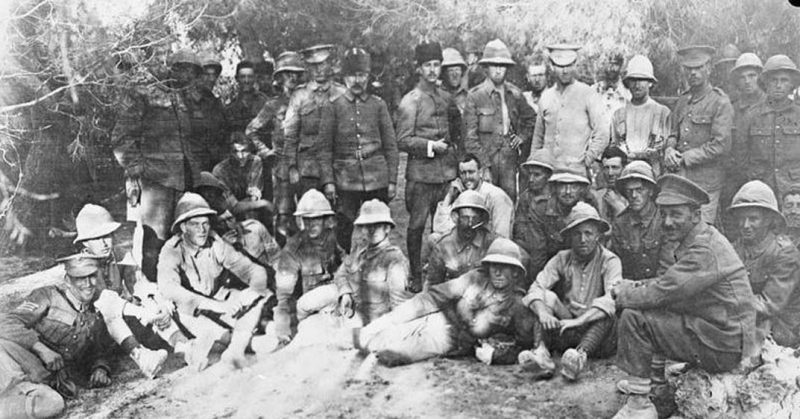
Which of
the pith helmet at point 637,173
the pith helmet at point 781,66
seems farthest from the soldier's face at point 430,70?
the pith helmet at point 781,66

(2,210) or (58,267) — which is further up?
(2,210)

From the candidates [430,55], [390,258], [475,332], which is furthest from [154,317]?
[430,55]

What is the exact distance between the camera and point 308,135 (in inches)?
208

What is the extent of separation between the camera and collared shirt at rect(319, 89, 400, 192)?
5211 millimetres

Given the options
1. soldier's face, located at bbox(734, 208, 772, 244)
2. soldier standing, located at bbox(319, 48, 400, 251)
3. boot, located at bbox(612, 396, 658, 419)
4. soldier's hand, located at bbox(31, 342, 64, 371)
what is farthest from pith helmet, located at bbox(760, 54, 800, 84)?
soldier's hand, located at bbox(31, 342, 64, 371)

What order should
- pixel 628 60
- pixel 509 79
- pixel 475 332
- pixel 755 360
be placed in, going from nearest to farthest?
pixel 755 360
pixel 475 332
pixel 628 60
pixel 509 79

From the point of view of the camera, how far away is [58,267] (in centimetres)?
455

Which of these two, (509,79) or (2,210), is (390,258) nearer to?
(509,79)

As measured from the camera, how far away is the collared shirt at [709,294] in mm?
3902

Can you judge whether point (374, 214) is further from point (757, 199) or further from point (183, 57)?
point (757, 199)

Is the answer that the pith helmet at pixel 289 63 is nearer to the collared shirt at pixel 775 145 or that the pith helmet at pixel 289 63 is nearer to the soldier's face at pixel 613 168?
the soldier's face at pixel 613 168

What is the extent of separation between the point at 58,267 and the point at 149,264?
1.80 feet

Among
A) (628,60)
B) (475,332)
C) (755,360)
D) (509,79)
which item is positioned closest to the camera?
(755,360)

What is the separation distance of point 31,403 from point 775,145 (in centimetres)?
438
